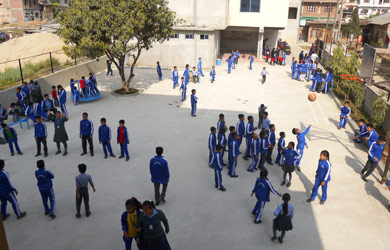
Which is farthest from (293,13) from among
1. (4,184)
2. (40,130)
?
(4,184)

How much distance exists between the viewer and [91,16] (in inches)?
643

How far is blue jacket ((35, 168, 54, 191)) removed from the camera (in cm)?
769

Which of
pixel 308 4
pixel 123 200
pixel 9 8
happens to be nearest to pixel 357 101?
pixel 123 200

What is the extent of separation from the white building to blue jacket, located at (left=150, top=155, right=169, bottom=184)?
7178cm

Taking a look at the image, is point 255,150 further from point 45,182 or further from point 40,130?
point 40,130

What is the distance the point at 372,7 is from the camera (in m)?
67.2

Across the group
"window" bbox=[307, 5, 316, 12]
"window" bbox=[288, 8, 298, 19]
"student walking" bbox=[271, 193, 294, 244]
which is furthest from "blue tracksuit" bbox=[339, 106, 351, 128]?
"window" bbox=[307, 5, 316, 12]

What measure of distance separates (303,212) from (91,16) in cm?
1381

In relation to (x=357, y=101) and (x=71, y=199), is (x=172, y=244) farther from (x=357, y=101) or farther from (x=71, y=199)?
(x=357, y=101)

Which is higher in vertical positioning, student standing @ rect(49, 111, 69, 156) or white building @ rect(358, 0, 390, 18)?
white building @ rect(358, 0, 390, 18)

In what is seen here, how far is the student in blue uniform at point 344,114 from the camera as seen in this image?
46.1 feet

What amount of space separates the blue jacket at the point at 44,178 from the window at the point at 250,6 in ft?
91.4

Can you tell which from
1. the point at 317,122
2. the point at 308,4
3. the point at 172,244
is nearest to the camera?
the point at 172,244

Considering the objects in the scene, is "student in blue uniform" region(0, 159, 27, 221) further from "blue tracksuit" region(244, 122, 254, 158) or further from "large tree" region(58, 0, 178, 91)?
"large tree" region(58, 0, 178, 91)
